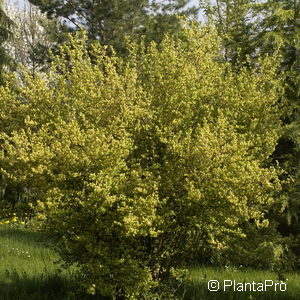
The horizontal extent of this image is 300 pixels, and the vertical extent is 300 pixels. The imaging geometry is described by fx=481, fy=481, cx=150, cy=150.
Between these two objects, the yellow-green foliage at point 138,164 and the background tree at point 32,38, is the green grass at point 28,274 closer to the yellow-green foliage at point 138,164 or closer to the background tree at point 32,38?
the yellow-green foliage at point 138,164

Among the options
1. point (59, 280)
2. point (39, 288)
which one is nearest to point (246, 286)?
point (59, 280)

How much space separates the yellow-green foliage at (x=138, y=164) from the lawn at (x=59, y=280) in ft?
2.31

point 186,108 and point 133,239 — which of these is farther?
point 186,108

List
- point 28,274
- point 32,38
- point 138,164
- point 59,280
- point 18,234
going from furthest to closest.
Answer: point 32,38
point 18,234
point 28,274
point 59,280
point 138,164

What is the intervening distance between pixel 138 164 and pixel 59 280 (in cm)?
261

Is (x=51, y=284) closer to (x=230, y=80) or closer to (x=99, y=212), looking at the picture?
(x=99, y=212)

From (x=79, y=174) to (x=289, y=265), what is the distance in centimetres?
511

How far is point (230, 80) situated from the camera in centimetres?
652

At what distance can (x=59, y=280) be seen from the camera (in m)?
7.00

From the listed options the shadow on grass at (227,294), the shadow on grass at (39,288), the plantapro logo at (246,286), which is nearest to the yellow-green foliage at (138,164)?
the shadow on grass at (227,294)

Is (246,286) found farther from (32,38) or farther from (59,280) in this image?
(32,38)

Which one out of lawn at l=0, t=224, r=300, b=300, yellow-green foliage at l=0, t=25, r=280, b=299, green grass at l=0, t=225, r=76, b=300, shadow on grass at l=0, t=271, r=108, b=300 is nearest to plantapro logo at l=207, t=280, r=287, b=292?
lawn at l=0, t=224, r=300, b=300

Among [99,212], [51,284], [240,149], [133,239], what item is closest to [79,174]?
[99,212]

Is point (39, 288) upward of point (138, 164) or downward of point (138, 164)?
downward
